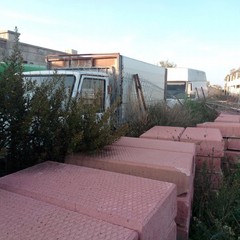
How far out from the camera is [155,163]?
8.50 feet

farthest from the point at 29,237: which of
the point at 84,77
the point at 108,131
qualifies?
the point at 84,77

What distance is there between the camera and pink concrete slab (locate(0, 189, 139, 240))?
142cm

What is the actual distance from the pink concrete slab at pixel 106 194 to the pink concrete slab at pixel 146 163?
0.29 meters

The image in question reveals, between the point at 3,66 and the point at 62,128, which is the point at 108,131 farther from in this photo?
the point at 3,66

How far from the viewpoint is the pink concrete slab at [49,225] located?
1415 mm

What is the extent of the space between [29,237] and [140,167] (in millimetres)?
1326

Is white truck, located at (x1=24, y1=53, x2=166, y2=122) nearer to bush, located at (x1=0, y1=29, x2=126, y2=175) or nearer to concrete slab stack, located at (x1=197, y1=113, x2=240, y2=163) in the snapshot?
concrete slab stack, located at (x1=197, y1=113, x2=240, y2=163)

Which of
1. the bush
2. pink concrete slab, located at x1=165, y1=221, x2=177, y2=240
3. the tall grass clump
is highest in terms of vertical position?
the bush

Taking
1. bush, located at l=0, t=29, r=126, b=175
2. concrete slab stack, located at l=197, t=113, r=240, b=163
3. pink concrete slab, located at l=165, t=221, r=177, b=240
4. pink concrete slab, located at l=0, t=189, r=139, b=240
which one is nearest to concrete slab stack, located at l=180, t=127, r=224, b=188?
concrete slab stack, located at l=197, t=113, r=240, b=163

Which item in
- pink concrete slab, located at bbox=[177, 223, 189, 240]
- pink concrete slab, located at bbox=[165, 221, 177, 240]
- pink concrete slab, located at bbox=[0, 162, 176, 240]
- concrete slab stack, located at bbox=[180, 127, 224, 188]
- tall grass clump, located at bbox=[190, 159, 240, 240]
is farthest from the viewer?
concrete slab stack, located at bbox=[180, 127, 224, 188]

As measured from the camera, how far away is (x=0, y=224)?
1525 mm

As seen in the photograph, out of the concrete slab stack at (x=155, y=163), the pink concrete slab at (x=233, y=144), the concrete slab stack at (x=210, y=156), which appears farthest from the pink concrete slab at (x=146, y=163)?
the pink concrete slab at (x=233, y=144)

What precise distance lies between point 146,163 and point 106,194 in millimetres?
753

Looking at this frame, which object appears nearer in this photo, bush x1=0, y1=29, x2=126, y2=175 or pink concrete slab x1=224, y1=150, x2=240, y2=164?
bush x1=0, y1=29, x2=126, y2=175
